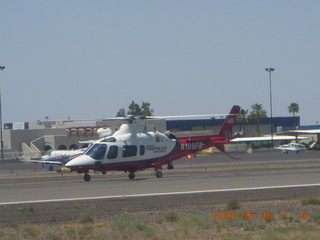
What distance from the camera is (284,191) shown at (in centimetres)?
2419

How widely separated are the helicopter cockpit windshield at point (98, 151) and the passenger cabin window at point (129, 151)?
1.17 m

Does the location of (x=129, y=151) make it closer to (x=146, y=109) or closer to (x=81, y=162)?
(x=81, y=162)

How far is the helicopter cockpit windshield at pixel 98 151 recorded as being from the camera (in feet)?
109

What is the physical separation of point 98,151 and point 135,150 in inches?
86.6

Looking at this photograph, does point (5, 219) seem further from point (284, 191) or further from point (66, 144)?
point (66, 144)

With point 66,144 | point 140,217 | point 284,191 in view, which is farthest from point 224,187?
point 66,144

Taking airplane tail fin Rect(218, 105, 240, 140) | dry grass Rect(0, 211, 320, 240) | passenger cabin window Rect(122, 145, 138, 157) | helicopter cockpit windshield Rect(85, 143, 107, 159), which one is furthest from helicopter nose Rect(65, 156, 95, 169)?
dry grass Rect(0, 211, 320, 240)

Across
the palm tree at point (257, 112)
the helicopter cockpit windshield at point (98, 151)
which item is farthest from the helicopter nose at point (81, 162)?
the palm tree at point (257, 112)

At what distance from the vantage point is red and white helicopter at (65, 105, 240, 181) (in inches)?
1310

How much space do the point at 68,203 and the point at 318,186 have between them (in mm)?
10553

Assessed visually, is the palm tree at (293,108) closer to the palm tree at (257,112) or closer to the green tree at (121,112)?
the palm tree at (257,112)

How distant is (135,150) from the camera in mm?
34469

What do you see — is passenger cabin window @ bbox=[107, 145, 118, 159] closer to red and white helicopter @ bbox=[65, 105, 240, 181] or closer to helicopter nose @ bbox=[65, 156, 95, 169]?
red and white helicopter @ bbox=[65, 105, 240, 181]

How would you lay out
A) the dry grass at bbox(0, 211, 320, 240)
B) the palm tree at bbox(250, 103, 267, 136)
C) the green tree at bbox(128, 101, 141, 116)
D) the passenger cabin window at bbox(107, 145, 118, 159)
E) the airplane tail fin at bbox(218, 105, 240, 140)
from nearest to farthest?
the dry grass at bbox(0, 211, 320, 240)
the passenger cabin window at bbox(107, 145, 118, 159)
the airplane tail fin at bbox(218, 105, 240, 140)
the palm tree at bbox(250, 103, 267, 136)
the green tree at bbox(128, 101, 141, 116)
